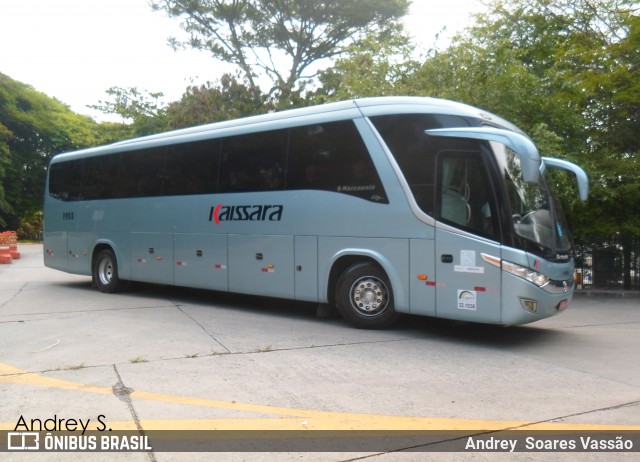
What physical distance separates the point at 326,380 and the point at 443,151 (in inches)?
153

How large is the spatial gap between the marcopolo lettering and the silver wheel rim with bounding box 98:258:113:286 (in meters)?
4.04

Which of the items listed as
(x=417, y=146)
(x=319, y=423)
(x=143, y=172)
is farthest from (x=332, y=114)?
(x=319, y=423)

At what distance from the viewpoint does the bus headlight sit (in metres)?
8.45

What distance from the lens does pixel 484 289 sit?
342 inches

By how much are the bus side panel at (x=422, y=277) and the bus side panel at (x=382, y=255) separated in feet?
0.30

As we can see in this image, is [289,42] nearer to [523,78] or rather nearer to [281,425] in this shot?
[523,78]

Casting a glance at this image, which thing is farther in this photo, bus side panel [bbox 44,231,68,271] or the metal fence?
the metal fence

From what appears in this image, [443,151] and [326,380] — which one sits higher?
[443,151]

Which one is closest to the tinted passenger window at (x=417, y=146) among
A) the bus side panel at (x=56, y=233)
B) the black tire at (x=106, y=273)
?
the black tire at (x=106, y=273)

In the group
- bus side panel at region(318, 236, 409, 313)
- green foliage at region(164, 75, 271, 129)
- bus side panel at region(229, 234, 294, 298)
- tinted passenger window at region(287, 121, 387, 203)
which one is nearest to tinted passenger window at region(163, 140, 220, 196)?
bus side panel at region(229, 234, 294, 298)

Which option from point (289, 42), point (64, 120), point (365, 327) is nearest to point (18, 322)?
point (365, 327)

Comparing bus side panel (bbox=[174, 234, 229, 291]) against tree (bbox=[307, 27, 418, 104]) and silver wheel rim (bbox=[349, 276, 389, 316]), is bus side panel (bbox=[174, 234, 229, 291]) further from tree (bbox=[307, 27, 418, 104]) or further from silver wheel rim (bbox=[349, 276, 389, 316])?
tree (bbox=[307, 27, 418, 104])

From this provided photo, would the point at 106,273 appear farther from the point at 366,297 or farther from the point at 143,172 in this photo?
the point at 366,297

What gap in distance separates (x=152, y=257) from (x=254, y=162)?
12.2 ft
